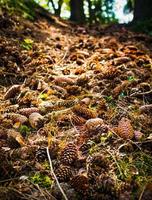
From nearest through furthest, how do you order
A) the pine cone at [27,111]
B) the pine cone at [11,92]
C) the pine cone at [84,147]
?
1. the pine cone at [84,147]
2. the pine cone at [27,111]
3. the pine cone at [11,92]

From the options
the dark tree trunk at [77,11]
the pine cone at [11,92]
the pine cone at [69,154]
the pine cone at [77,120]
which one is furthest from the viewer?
the dark tree trunk at [77,11]

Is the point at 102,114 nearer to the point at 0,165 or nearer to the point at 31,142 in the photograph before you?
the point at 31,142

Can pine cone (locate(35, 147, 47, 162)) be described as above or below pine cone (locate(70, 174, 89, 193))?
above

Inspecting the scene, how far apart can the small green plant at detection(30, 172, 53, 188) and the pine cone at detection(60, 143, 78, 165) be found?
0.54 ft

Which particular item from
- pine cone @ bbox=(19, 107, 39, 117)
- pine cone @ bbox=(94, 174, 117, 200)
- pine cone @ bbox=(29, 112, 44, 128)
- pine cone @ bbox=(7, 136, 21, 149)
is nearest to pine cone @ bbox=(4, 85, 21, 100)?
pine cone @ bbox=(19, 107, 39, 117)

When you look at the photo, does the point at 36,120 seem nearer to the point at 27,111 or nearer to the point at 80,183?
the point at 27,111

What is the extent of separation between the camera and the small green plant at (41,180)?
2.02 m

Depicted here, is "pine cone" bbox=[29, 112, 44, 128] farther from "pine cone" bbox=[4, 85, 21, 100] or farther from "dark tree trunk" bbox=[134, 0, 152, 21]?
"dark tree trunk" bbox=[134, 0, 152, 21]

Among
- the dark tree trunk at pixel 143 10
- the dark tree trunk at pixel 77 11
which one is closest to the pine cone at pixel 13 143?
the dark tree trunk at pixel 143 10

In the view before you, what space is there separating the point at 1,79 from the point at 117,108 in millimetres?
1384

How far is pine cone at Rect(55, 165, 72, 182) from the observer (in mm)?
2041

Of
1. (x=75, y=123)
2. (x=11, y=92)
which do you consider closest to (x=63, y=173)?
(x=75, y=123)

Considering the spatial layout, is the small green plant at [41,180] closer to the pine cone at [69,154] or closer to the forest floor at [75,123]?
the forest floor at [75,123]

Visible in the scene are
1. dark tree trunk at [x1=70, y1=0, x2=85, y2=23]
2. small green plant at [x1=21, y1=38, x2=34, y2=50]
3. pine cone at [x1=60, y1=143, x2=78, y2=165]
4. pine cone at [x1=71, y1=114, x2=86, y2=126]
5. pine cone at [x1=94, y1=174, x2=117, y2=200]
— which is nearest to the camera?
pine cone at [x1=94, y1=174, x2=117, y2=200]
